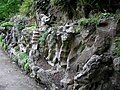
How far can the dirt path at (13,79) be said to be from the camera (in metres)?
9.90

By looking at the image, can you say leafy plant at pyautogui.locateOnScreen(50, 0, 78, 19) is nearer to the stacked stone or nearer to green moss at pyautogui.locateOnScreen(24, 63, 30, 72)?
the stacked stone

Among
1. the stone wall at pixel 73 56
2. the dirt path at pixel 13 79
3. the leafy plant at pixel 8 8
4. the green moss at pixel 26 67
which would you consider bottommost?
the dirt path at pixel 13 79

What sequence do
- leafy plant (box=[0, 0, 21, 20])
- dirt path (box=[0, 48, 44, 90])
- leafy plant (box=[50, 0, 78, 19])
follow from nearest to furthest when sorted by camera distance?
dirt path (box=[0, 48, 44, 90])
leafy plant (box=[50, 0, 78, 19])
leafy plant (box=[0, 0, 21, 20])

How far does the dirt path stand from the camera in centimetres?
990

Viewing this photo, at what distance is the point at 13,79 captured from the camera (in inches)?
429

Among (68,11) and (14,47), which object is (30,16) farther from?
(68,11)

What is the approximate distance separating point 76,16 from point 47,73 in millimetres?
2287

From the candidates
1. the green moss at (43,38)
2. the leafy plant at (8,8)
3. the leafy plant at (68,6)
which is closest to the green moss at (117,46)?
the leafy plant at (68,6)

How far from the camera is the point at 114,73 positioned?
266 inches

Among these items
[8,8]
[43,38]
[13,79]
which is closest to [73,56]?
[43,38]

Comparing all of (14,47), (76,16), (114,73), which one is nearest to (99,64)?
(114,73)

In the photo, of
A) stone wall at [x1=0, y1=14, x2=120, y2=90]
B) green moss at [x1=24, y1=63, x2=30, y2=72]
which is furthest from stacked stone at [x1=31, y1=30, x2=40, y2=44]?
green moss at [x1=24, y1=63, x2=30, y2=72]

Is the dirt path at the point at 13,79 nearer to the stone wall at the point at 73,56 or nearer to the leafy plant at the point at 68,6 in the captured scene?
the stone wall at the point at 73,56

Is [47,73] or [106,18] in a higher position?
[106,18]
